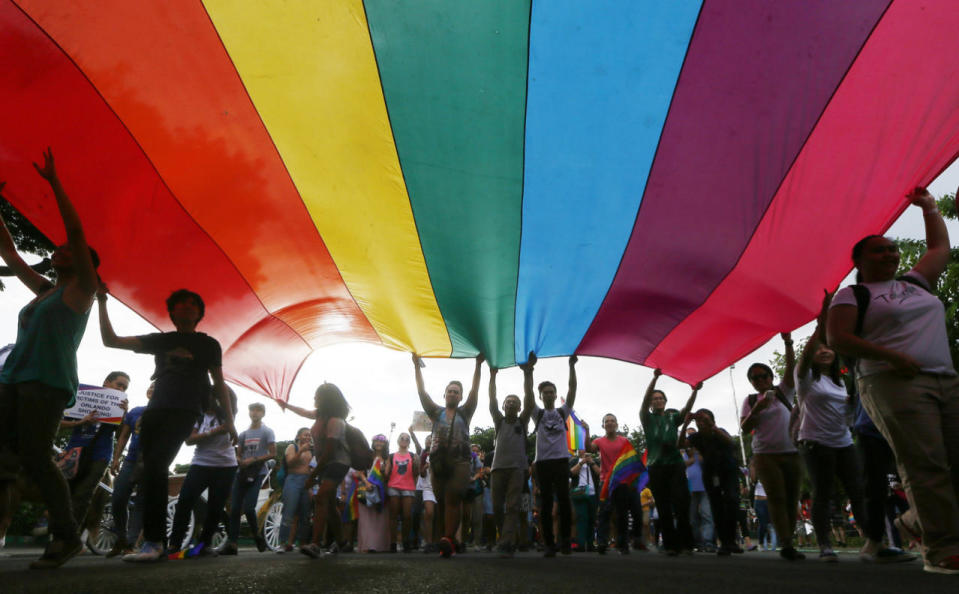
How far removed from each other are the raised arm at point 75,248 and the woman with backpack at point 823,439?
4.43 m

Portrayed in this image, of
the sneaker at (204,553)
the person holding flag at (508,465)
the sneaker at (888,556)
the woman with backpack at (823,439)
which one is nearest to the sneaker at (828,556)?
the woman with backpack at (823,439)

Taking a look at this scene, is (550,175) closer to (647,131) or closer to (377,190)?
(647,131)

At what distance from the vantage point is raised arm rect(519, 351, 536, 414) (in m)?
5.49

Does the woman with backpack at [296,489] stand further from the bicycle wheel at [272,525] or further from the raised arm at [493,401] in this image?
the bicycle wheel at [272,525]

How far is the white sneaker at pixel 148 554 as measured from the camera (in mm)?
3297

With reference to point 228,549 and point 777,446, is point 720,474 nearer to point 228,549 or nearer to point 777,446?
point 777,446

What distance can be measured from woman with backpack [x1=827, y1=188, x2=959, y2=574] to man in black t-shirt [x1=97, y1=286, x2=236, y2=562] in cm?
348

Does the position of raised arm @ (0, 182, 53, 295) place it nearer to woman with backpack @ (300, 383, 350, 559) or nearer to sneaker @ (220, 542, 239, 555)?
woman with backpack @ (300, 383, 350, 559)

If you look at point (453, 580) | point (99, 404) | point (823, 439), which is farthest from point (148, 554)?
point (823, 439)

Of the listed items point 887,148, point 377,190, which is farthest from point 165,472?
point 887,148

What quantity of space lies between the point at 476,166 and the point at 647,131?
1149mm

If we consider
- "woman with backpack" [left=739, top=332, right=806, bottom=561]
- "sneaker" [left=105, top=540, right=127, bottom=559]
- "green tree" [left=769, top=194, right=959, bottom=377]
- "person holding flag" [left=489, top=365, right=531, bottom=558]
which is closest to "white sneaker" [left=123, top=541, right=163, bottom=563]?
"sneaker" [left=105, top=540, right=127, bottom=559]

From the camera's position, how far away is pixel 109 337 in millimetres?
3570

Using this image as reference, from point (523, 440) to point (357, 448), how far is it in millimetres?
1634
